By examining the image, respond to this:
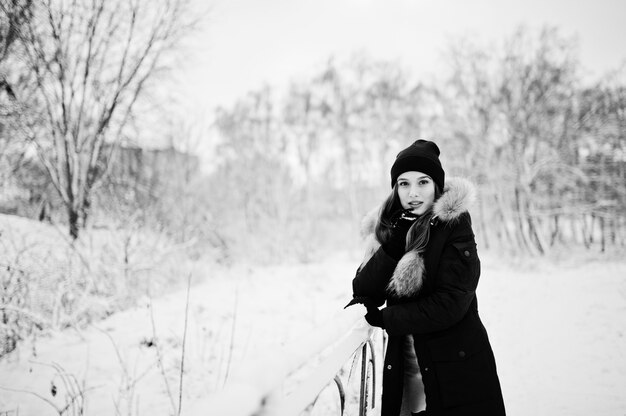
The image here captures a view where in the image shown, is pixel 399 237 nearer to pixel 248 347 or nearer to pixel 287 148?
pixel 248 347

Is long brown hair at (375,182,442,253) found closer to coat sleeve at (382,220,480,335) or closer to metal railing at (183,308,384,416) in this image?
coat sleeve at (382,220,480,335)

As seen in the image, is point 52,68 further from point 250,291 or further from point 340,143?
point 340,143

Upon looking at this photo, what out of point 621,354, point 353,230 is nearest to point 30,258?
point 621,354

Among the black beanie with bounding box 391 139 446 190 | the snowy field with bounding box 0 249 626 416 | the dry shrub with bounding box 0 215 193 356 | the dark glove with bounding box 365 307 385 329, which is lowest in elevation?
the snowy field with bounding box 0 249 626 416

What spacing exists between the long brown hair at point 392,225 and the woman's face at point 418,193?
0.04m

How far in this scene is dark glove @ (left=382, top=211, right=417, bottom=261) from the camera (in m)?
1.51

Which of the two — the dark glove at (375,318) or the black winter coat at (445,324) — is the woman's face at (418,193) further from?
the dark glove at (375,318)

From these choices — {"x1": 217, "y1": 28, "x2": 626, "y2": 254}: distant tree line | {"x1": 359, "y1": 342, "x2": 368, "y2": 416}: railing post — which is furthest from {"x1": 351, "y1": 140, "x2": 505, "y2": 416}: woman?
{"x1": 217, "y1": 28, "x2": 626, "y2": 254}: distant tree line

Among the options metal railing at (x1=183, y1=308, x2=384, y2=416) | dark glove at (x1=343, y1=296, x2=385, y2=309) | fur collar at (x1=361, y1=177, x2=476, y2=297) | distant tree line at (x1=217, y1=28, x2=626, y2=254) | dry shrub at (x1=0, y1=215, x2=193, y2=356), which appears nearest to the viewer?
metal railing at (x1=183, y1=308, x2=384, y2=416)

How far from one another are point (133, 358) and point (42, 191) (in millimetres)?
6844

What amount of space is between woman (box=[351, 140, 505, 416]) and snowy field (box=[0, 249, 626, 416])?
1.00 feet

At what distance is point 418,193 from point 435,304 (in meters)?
0.58

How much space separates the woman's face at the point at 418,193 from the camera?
4.89 feet

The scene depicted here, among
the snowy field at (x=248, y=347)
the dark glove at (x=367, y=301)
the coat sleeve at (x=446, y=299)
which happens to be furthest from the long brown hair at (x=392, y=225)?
the snowy field at (x=248, y=347)
